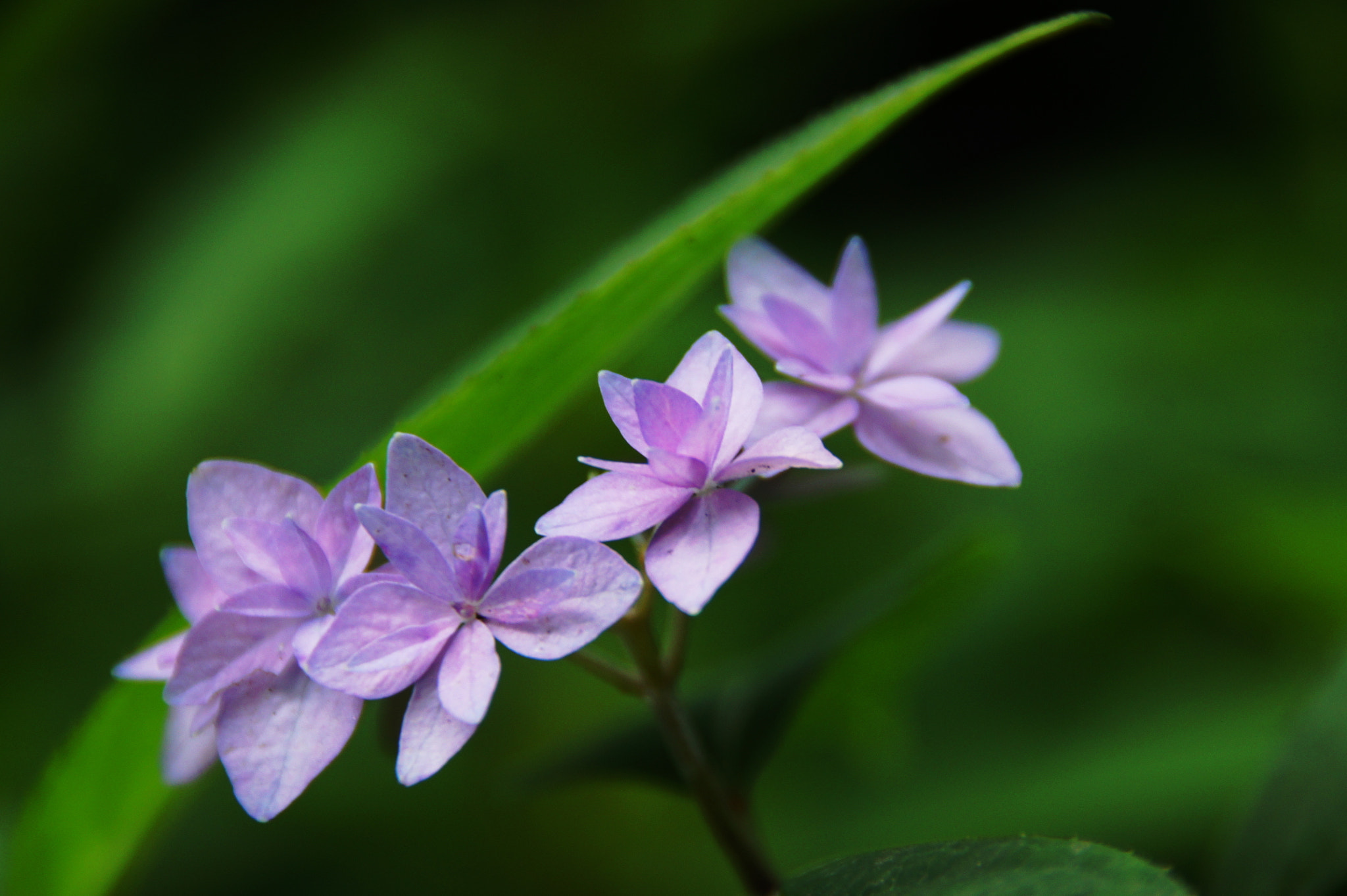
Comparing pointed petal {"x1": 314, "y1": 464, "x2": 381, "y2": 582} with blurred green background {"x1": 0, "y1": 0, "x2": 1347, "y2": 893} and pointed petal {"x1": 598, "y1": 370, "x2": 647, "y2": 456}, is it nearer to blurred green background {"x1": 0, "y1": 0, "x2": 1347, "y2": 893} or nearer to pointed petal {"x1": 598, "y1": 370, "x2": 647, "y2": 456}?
pointed petal {"x1": 598, "y1": 370, "x2": 647, "y2": 456}

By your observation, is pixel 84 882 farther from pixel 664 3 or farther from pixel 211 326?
pixel 664 3

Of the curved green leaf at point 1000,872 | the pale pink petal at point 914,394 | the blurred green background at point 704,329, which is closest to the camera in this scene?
the curved green leaf at point 1000,872

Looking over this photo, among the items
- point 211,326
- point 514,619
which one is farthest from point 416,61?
point 514,619

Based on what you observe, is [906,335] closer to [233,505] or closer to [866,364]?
[866,364]

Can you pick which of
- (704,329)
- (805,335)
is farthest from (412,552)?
(704,329)

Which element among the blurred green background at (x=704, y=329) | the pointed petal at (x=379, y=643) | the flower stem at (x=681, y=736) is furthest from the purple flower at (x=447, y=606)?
the blurred green background at (x=704, y=329)

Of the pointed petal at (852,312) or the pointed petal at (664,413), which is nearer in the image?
the pointed petal at (664,413)

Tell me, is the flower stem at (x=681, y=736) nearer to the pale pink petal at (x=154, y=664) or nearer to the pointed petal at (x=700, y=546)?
the pointed petal at (x=700, y=546)

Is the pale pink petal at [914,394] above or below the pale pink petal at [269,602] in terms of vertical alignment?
below
